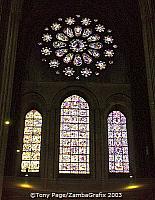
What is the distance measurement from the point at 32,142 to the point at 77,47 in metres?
4.89

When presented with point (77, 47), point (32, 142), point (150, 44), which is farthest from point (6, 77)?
point (77, 47)

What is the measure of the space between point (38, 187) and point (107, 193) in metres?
2.51

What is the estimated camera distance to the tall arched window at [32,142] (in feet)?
50.0

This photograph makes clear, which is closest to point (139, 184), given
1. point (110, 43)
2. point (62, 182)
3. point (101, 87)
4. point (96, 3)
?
point (62, 182)

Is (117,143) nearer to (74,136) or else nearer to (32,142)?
(74,136)

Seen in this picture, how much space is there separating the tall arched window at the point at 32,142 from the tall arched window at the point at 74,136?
0.92 m

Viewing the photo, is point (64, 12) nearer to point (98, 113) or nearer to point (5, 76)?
point (98, 113)

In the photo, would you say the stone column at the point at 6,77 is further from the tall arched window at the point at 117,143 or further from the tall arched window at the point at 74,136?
the tall arched window at the point at 117,143

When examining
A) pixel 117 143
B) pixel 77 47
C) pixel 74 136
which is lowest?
pixel 117 143

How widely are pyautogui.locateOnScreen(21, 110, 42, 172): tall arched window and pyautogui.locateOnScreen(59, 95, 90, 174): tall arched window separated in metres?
0.92

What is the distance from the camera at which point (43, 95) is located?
1611 cm

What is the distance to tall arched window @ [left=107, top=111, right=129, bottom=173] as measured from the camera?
15320 millimetres

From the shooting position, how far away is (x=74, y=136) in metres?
15.9

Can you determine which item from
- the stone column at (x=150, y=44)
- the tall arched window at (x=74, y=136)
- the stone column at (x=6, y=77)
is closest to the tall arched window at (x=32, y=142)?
the tall arched window at (x=74, y=136)
